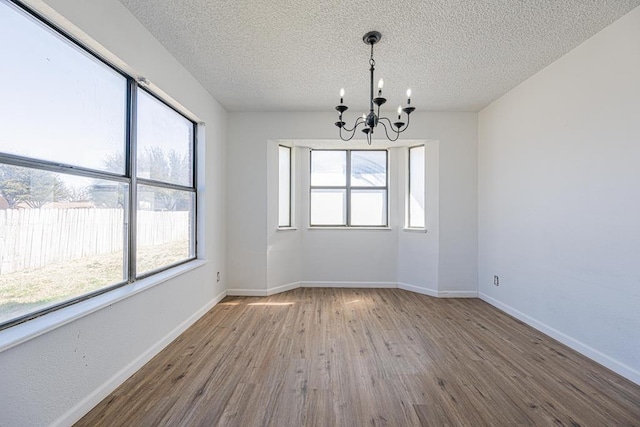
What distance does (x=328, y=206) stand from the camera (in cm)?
459

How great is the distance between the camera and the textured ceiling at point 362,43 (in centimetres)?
193

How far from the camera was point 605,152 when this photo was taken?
7.02 ft

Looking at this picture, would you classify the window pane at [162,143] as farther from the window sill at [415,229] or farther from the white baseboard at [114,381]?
the window sill at [415,229]

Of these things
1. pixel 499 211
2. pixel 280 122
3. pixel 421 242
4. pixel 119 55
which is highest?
pixel 280 122

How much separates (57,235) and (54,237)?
19mm

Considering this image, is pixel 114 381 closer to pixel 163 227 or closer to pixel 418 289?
pixel 163 227

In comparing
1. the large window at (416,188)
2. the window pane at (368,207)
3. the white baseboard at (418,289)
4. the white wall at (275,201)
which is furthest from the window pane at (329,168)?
the white baseboard at (418,289)

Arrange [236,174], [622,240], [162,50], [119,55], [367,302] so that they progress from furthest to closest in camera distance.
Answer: [236,174]
[367,302]
[162,50]
[622,240]
[119,55]

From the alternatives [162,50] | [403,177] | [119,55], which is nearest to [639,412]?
[403,177]

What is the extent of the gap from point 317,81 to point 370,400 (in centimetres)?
299

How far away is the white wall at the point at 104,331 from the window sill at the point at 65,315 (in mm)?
47

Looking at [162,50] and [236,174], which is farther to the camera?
[236,174]

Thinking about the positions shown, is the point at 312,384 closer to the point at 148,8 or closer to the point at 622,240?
the point at 622,240

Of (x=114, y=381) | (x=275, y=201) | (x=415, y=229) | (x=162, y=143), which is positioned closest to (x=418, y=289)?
(x=415, y=229)
